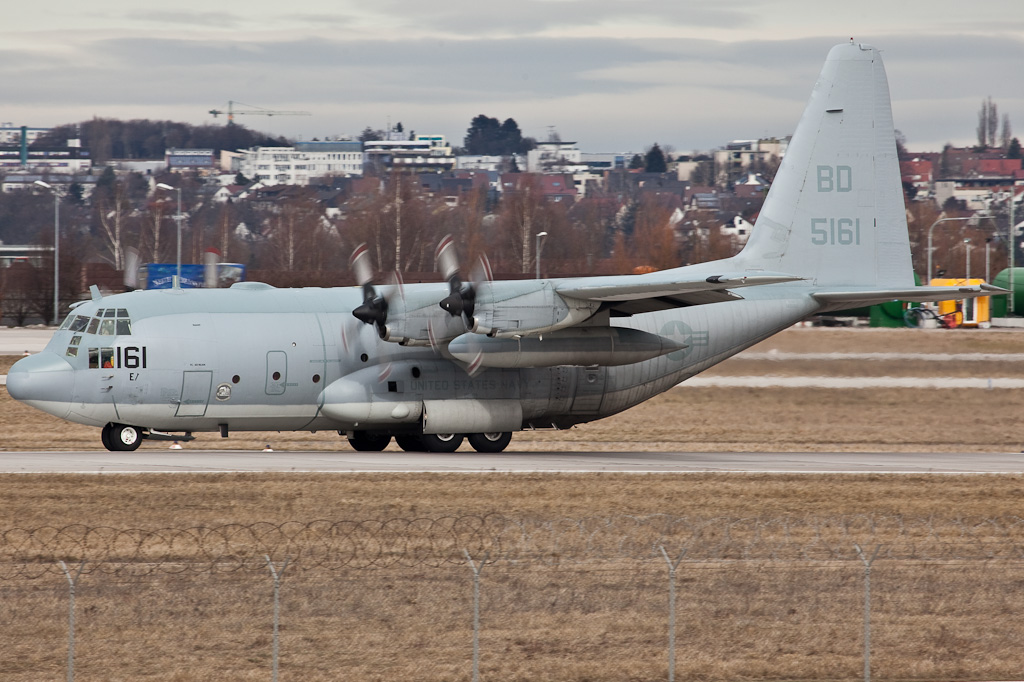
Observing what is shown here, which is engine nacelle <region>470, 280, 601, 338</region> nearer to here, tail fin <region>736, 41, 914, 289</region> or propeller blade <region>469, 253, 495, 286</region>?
propeller blade <region>469, 253, 495, 286</region>

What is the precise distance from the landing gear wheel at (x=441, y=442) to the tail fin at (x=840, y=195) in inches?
352

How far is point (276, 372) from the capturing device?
2866 centimetres

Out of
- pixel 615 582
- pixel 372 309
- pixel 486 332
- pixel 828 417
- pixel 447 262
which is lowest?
pixel 828 417

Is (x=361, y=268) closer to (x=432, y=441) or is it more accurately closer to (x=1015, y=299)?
(x=432, y=441)

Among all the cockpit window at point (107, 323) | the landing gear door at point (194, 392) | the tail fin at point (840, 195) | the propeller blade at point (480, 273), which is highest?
the tail fin at point (840, 195)

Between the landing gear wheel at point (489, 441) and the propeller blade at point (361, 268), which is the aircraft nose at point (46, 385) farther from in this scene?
the landing gear wheel at point (489, 441)

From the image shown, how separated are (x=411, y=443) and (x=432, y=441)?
5.13 ft

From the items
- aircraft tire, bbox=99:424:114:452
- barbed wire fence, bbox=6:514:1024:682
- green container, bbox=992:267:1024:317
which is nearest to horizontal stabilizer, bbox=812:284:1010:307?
barbed wire fence, bbox=6:514:1024:682

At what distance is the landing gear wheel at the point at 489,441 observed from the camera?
103 feet

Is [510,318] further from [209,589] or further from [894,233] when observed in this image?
[209,589]

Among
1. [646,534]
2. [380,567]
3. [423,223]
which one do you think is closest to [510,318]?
[646,534]

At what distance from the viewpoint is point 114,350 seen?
27953 millimetres

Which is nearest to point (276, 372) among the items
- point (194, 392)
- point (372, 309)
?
point (194, 392)

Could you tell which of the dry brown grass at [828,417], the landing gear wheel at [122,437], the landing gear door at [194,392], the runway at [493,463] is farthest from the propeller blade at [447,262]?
the dry brown grass at [828,417]
